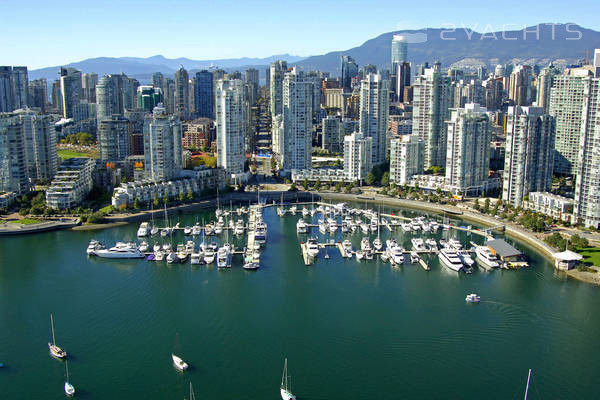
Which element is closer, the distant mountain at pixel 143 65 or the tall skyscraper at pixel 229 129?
the tall skyscraper at pixel 229 129

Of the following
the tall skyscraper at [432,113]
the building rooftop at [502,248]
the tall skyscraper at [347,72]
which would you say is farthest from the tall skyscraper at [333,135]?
the tall skyscraper at [347,72]

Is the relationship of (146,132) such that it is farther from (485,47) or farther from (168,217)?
(485,47)

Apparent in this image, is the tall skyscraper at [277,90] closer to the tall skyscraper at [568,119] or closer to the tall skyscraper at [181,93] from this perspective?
the tall skyscraper at [181,93]

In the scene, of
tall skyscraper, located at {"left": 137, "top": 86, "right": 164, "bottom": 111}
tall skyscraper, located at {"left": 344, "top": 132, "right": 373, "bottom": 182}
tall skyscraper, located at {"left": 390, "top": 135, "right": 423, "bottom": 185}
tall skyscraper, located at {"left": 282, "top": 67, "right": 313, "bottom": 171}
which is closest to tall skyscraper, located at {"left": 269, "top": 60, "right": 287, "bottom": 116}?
tall skyscraper, located at {"left": 137, "top": 86, "right": 164, "bottom": 111}

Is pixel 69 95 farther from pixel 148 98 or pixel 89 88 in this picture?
pixel 89 88

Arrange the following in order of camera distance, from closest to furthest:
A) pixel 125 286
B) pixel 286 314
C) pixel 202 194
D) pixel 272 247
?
1. pixel 286 314
2. pixel 125 286
3. pixel 272 247
4. pixel 202 194

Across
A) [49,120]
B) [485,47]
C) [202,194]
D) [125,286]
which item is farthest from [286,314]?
[485,47]

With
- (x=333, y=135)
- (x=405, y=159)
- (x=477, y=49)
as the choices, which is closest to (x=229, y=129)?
(x=405, y=159)
